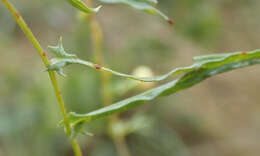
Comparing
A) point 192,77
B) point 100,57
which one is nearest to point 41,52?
point 192,77

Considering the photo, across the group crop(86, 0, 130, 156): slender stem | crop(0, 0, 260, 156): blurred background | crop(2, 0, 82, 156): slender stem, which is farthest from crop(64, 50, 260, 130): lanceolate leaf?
crop(0, 0, 260, 156): blurred background

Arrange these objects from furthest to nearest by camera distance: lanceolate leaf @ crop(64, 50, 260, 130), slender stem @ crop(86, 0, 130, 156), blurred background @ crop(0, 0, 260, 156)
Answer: blurred background @ crop(0, 0, 260, 156) → slender stem @ crop(86, 0, 130, 156) → lanceolate leaf @ crop(64, 50, 260, 130)

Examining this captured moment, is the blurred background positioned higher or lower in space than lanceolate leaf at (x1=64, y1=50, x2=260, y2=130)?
higher

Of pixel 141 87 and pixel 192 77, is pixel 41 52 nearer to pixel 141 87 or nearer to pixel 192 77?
pixel 192 77

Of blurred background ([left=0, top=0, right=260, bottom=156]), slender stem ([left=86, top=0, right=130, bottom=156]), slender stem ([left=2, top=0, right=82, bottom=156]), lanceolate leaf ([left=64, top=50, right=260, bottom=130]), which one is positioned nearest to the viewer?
slender stem ([left=2, top=0, right=82, bottom=156])

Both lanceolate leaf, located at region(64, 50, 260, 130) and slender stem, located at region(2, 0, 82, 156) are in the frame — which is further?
lanceolate leaf, located at region(64, 50, 260, 130)

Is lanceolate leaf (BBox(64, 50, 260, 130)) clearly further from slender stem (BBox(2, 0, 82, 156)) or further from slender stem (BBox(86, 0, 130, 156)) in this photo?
slender stem (BBox(86, 0, 130, 156))

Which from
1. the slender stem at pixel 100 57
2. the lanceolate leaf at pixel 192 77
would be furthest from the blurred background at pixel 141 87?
the lanceolate leaf at pixel 192 77

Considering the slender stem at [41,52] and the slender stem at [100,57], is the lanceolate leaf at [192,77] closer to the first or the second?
the slender stem at [41,52]

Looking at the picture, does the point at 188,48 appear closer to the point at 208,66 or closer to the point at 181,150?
the point at 181,150
